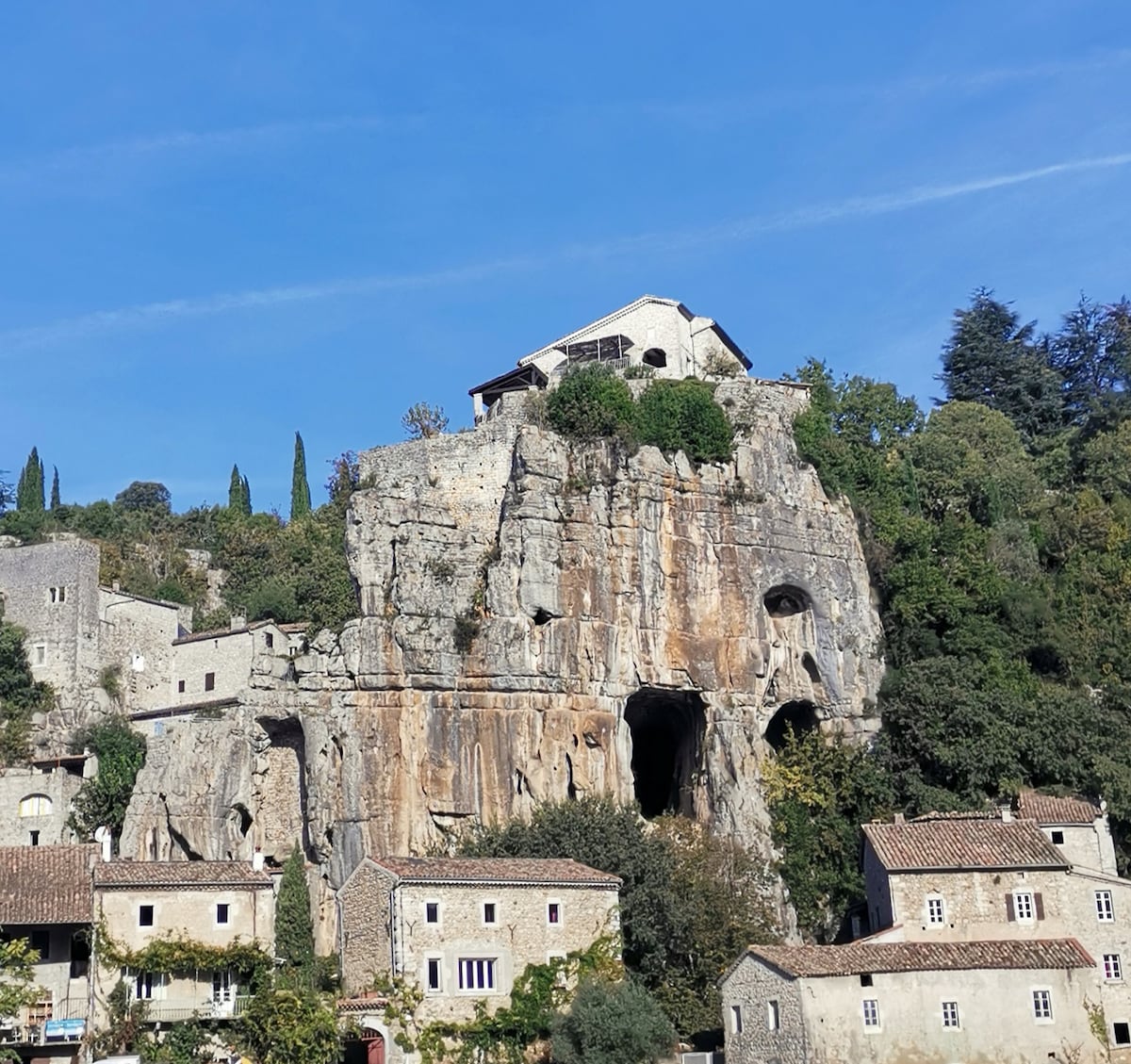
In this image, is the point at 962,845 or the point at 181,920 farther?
the point at 962,845

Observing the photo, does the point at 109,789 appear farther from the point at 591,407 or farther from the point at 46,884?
the point at 591,407

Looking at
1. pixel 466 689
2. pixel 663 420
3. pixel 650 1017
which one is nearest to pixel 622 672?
pixel 466 689

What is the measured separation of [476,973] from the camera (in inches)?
1870

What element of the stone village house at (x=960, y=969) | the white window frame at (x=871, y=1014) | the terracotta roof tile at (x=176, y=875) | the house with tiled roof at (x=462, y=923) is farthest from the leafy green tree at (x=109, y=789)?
the white window frame at (x=871, y=1014)

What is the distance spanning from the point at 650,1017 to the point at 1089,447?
4173cm

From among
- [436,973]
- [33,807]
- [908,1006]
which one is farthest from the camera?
[33,807]

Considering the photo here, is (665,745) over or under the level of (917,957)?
over

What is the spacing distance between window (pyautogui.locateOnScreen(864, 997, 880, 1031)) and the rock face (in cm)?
1368

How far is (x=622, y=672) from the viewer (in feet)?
198

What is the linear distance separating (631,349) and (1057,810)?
2962 cm

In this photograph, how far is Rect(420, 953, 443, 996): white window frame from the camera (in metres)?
46.8

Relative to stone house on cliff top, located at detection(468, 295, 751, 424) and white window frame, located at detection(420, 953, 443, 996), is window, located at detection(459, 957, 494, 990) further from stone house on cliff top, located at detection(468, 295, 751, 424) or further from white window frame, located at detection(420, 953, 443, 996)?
stone house on cliff top, located at detection(468, 295, 751, 424)

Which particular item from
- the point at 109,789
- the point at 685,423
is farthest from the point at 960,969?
the point at 109,789

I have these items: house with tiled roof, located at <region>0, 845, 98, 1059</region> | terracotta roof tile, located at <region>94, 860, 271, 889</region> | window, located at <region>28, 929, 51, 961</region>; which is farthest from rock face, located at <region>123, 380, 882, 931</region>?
window, located at <region>28, 929, 51, 961</region>
